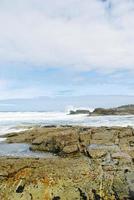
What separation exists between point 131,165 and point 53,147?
4.41 metres

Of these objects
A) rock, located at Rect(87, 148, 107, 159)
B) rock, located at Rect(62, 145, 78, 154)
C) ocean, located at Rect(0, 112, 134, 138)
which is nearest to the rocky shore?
rock, located at Rect(87, 148, 107, 159)

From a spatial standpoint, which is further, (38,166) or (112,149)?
(112,149)

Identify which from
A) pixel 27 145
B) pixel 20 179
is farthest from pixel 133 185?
pixel 27 145

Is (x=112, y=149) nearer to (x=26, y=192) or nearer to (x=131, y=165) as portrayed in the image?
(x=131, y=165)

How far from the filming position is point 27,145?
14.0 meters

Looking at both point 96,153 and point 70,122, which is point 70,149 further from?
point 70,122

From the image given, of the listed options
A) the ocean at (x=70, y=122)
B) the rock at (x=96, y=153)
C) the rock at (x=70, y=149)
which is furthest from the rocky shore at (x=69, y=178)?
the ocean at (x=70, y=122)

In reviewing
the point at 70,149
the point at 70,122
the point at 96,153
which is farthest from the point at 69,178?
the point at 70,122

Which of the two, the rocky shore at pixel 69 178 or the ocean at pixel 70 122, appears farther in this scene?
the ocean at pixel 70 122

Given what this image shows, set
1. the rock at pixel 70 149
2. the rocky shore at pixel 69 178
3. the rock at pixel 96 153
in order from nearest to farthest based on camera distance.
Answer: the rocky shore at pixel 69 178 < the rock at pixel 96 153 < the rock at pixel 70 149

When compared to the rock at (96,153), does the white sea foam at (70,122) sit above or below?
above

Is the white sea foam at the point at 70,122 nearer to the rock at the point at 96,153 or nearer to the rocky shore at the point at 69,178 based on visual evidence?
the rock at the point at 96,153

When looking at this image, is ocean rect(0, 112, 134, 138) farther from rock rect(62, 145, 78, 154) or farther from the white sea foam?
rock rect(62, 145, 78, 154)

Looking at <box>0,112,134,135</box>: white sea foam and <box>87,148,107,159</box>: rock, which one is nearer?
<box>87,148,107,159</box>: rock
